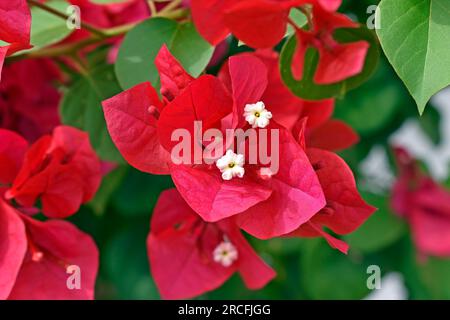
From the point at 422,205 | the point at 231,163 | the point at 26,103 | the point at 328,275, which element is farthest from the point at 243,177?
the point at 422,205

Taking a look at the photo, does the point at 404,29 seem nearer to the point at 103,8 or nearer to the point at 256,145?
the point at 256,145

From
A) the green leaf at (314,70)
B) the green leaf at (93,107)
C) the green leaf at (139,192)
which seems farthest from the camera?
the green leaf at (139,192)

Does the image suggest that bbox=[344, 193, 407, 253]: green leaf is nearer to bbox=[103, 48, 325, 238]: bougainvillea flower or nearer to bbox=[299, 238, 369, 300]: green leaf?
bbox=[299, 238, 369, 300]: green leaf

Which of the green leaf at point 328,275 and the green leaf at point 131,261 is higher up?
the green leaf at point 131,261

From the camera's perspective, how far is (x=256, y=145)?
0.65 m

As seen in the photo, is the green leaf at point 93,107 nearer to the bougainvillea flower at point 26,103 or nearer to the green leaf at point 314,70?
the bougainvillea flower at point 26,103

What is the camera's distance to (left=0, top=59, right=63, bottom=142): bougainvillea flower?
2.83 feet

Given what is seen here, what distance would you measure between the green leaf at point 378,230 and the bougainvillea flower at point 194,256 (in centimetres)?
46

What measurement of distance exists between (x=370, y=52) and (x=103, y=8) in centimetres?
33

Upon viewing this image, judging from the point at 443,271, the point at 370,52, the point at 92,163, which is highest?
the point at 370,52

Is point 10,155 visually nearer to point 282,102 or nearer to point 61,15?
point 61,15

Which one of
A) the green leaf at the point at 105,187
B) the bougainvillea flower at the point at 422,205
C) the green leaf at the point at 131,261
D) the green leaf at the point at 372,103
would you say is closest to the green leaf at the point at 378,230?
the bougainvillea flower at the point at 422,205

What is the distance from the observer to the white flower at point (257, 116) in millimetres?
620

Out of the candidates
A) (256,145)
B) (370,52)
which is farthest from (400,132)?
(256,145)
